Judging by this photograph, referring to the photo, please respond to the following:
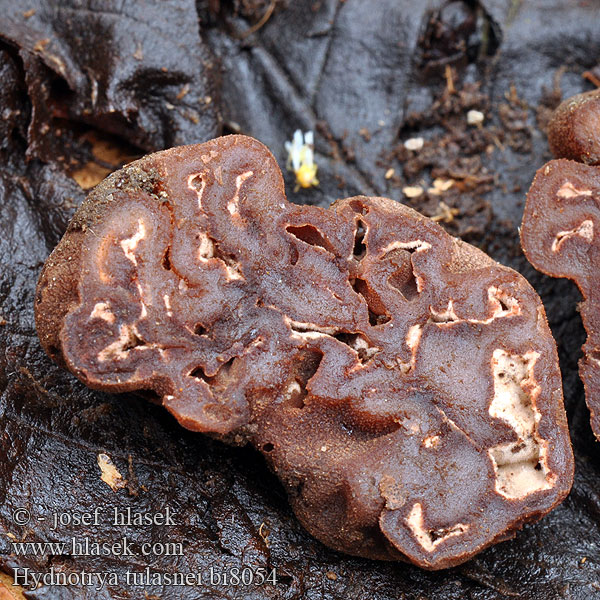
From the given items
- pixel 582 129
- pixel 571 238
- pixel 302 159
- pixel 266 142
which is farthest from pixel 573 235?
pixel 266 142

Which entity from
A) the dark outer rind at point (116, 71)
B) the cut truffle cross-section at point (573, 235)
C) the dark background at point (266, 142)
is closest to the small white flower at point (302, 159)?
the dark background at point (266, 142)

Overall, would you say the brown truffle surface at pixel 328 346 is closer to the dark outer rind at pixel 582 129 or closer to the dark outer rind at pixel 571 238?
the dark outer rind at pixel 571 238

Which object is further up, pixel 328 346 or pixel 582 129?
pixel 582 129

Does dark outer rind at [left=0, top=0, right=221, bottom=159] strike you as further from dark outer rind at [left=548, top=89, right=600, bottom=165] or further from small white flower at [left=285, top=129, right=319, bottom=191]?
dark outer rind at [left=548, top=89, right=600, bottom=165]

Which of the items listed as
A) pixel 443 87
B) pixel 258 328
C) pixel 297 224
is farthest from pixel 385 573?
pixel 443 87

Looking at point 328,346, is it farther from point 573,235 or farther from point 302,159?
point 302,159

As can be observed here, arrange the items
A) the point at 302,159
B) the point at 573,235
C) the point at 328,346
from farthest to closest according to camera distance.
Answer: the point at 302,159
the point at 573,235
the point at 328,346
